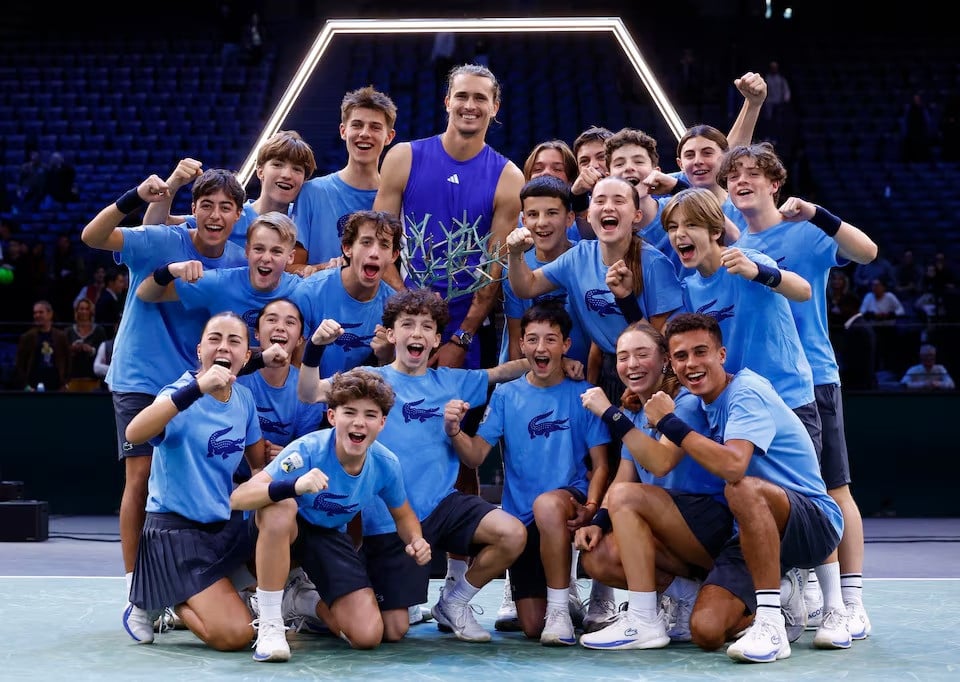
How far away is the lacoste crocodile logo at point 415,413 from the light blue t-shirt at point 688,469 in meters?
0.77

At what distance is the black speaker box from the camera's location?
25.7ft

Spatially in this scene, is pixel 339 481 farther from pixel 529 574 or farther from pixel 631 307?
pixel 631 307


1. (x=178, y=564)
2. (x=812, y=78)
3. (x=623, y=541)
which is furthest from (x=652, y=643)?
(x=812, y=78)

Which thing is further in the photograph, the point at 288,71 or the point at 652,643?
the point at 288,71

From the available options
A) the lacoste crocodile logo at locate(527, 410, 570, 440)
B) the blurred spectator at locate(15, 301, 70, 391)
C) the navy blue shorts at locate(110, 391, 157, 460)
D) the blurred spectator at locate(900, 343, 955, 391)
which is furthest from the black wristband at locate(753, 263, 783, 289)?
the blurred spectator at locate(15, 301, 70, 391)

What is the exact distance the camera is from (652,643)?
172 inches

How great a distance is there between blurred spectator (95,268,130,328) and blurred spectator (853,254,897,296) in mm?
6630

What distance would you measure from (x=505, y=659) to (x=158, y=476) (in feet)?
4.84

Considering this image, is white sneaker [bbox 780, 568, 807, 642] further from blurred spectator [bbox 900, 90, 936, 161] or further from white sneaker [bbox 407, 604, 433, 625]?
blurred spectator [bbox 900, 90, 936, 161]

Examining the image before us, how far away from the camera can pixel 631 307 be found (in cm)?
480

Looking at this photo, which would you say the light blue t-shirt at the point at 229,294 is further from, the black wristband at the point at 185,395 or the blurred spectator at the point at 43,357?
the blurred spectator at the point at 43,357

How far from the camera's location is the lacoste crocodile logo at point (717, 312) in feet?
15.3

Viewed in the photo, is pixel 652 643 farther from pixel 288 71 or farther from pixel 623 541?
pixel 288 71

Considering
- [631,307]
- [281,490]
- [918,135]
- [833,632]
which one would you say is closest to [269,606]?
[281,490]
